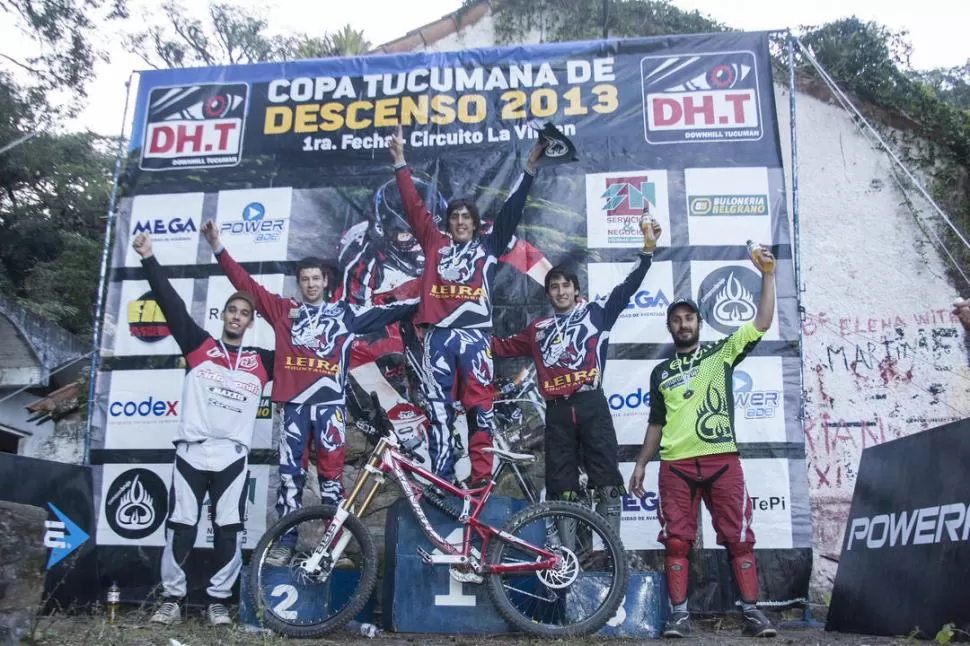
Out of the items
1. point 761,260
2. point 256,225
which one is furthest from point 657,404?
point 256,225

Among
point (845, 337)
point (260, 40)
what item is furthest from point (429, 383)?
point (260, 40)

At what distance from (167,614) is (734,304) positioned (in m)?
4.33

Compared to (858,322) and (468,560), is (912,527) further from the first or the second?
(858,322)

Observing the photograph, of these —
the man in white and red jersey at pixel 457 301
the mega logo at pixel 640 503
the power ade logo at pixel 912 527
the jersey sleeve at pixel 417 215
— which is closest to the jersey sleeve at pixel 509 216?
the man in white and red jersey at pixel 457 301

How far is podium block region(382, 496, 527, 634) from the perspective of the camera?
4500mm

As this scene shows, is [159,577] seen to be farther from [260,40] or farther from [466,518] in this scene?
[260,40]

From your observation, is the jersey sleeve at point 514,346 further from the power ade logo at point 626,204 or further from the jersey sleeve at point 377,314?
the power ade logo at point 626,204

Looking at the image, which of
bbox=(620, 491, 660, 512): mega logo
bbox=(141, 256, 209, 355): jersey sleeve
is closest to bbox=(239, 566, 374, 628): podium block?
bbox=(141, 256, 209, 355): jersey sleeve

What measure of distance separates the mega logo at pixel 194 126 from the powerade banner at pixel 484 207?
0.02m

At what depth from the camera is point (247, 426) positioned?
5.52 meters

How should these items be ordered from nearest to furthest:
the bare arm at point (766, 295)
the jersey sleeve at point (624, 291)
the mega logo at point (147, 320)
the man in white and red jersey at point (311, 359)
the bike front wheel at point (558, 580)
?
the bike front wheel at point (558, 580), the bare arm at point (766, 295), the man in white and red jersey at point (311, 359), the jersey sleeve at point (624, 291), the mega logo at point (147, 320)

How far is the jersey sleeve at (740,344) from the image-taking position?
4945mm

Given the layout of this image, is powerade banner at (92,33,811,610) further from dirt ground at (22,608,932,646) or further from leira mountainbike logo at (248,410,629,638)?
leira mountainbike logo at (248,410,629,638)

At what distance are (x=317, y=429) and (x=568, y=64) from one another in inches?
140
